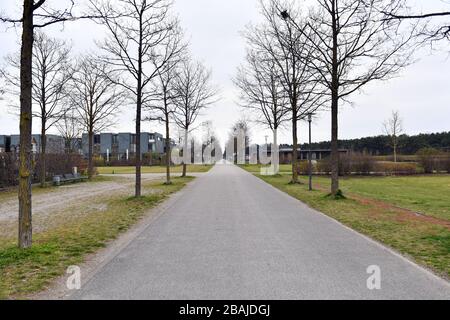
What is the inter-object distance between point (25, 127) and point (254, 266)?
176 inches

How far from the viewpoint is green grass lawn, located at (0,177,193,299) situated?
5359mm

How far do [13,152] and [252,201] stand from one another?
1573cm

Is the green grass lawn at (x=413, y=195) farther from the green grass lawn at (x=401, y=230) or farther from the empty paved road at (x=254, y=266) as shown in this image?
the empty paved road at (x=254, y=266)

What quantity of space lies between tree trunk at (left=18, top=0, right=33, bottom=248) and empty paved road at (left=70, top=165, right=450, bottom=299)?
1.73 meters

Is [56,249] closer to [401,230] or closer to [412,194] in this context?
[401,230]

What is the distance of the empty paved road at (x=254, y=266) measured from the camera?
4.81 meters

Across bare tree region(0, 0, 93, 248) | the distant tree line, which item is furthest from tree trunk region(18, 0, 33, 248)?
the distant tree line

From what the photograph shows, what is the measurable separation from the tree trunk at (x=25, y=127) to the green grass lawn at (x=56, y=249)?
0.44 m

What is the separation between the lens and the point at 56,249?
288 inches

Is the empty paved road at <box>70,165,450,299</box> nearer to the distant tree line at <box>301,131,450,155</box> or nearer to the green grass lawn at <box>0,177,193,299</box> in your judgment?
the green grass lawn at <box>0,177,193,299</box>

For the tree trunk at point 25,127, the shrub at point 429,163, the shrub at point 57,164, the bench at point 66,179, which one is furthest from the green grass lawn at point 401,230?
the shrub at point 429,163

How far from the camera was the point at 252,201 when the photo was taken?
15.6 metres

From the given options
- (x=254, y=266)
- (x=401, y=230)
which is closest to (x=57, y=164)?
(x=401, y=230)

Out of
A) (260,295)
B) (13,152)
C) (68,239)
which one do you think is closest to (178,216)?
(68,239)
